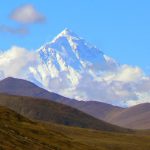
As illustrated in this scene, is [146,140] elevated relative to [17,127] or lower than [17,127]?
elevated

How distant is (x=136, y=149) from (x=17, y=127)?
51.1m

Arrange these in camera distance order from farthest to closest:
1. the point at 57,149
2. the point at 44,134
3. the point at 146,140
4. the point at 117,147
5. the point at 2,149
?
the point at 146,140, the point at 117,147, the point at 44,134, the point at 57,149, the point at 2,149

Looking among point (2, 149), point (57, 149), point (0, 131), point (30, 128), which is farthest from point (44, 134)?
point (2, 149)

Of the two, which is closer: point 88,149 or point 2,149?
point 2,149

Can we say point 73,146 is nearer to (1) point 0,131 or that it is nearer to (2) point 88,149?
(2) point 88,149

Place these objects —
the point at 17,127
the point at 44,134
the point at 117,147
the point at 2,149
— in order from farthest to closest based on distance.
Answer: the point at 117,147, the point at 44,134, the point at 17,127, the point at 2,149

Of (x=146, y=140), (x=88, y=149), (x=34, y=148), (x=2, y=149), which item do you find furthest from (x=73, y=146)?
(x=146, y=140)

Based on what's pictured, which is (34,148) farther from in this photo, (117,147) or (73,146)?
(117,147)

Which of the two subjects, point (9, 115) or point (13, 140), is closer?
point (13, 140)

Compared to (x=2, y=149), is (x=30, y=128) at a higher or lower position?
higher

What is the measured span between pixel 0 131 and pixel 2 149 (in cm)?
1153

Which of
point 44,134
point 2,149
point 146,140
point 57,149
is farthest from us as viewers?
point 146,140

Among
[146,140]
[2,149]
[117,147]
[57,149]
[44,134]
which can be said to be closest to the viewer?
[2,149]

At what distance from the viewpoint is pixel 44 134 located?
102m
